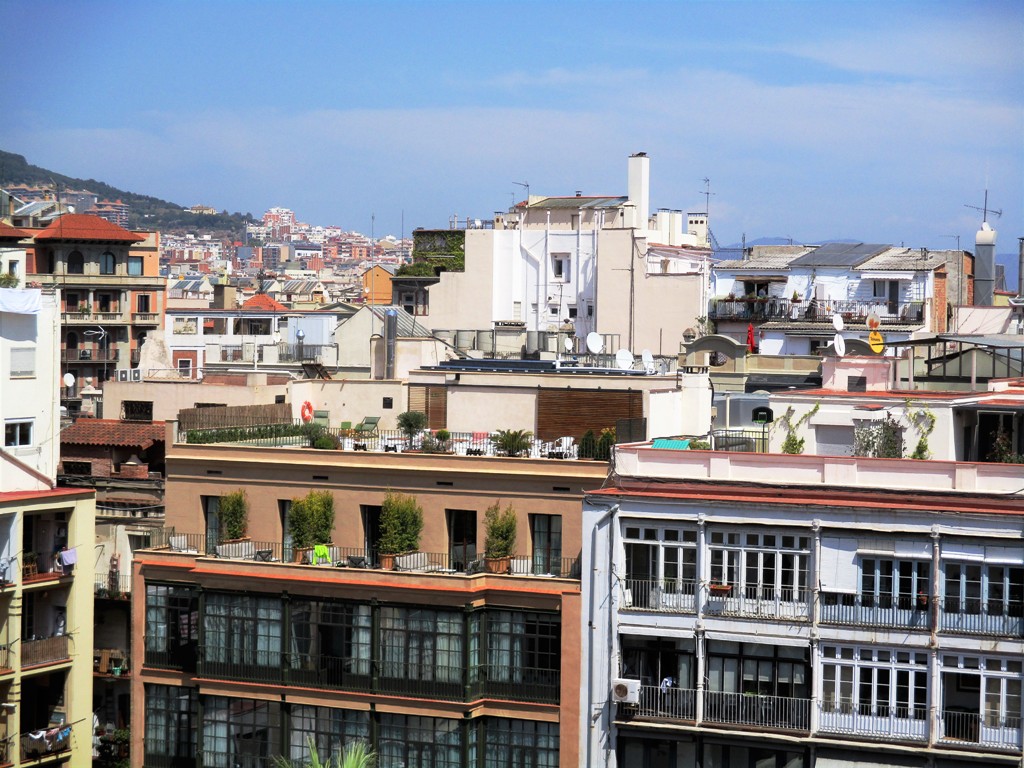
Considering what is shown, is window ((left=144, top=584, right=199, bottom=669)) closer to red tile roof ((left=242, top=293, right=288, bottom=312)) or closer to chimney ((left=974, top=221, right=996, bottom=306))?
chimney ((left=974, top=221, right=996, bottom=306))

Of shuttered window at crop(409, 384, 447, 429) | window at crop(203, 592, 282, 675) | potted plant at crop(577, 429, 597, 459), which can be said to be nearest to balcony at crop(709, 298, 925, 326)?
shuttered window at crop(409, 384, 447, 429)

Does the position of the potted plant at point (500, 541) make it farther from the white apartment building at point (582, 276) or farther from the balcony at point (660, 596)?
the white apartment building at point (582, 276)

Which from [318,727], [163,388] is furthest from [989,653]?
[163,388]

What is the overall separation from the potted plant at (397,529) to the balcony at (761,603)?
8014mm

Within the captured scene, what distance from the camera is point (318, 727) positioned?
40594 mm

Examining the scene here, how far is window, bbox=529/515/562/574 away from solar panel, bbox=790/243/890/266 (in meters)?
34.1

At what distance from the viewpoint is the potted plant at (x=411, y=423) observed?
4472cm

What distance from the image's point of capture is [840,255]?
73.1 m

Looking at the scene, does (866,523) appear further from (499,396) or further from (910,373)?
(499,396)

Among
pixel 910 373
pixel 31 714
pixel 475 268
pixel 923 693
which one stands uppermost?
pixel 475 268

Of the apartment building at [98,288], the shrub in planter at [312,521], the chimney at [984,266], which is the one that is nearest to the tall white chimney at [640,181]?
the chimney at [984,266]

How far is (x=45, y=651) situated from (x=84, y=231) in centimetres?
5578

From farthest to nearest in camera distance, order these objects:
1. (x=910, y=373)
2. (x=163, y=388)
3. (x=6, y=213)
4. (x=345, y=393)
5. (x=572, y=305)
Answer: (x=6, y=213)
(x=572, y=305)
(x=163, y=388)
(x=345, y=393)
(x=910, y=373)

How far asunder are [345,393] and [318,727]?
13.7 meters
